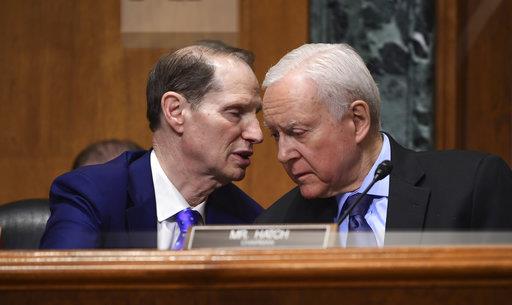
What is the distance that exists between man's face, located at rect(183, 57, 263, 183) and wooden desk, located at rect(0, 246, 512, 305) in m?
1.38

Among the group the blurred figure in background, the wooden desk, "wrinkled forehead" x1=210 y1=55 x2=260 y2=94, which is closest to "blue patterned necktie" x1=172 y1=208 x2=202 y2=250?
"wrinkled forehead" x1=210 y1=55 x2=260 y2=94

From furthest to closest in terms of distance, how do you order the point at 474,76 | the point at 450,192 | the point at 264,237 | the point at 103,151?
1. the point at 474,76
2. the point at 103,151
3. the point at 450,192
4. the point at 264,237

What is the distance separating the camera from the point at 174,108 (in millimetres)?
3043

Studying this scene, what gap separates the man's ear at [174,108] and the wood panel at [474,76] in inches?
55.8

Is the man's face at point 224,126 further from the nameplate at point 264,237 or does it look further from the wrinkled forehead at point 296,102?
the nameplate at point 264,237

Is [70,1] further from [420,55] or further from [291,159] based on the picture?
[291,159]

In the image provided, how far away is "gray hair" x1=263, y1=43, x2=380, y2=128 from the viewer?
8.54 ft

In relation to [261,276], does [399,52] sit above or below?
below

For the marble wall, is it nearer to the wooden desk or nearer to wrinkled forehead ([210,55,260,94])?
wrinkled forehead ([210,55,260,94])

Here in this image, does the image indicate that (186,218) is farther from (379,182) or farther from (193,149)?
(379,182)

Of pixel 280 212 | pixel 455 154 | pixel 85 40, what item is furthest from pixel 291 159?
pixel 85 40

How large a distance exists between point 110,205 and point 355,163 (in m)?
0.61

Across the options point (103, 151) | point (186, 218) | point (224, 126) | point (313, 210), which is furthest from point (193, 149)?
point (103, 151)

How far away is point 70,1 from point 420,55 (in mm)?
1377
